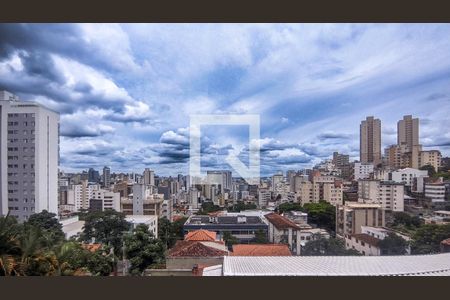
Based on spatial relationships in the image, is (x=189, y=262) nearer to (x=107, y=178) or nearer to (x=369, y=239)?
(x=107, y=178)

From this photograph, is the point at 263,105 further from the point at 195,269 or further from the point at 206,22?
the point at 195,269

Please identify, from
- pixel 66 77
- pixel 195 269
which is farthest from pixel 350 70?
pixel 66 77

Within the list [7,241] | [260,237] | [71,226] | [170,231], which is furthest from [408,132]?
[7,241]

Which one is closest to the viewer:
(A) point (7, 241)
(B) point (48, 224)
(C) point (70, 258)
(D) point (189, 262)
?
(A) point (7, 241)

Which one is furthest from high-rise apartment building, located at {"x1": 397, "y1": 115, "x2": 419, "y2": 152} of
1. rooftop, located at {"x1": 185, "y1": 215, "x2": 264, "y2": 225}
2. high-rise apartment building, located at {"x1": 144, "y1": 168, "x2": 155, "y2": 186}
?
high-rise apartment building, located at {"x1": 144, "y1": 168, "x2": 155, "y2": 186}

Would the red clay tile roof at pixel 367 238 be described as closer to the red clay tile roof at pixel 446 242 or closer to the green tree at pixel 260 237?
the red clay tile roof at pixel 446 242

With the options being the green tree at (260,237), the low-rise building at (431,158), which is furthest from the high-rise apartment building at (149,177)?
the low-rise building at (431,158)
